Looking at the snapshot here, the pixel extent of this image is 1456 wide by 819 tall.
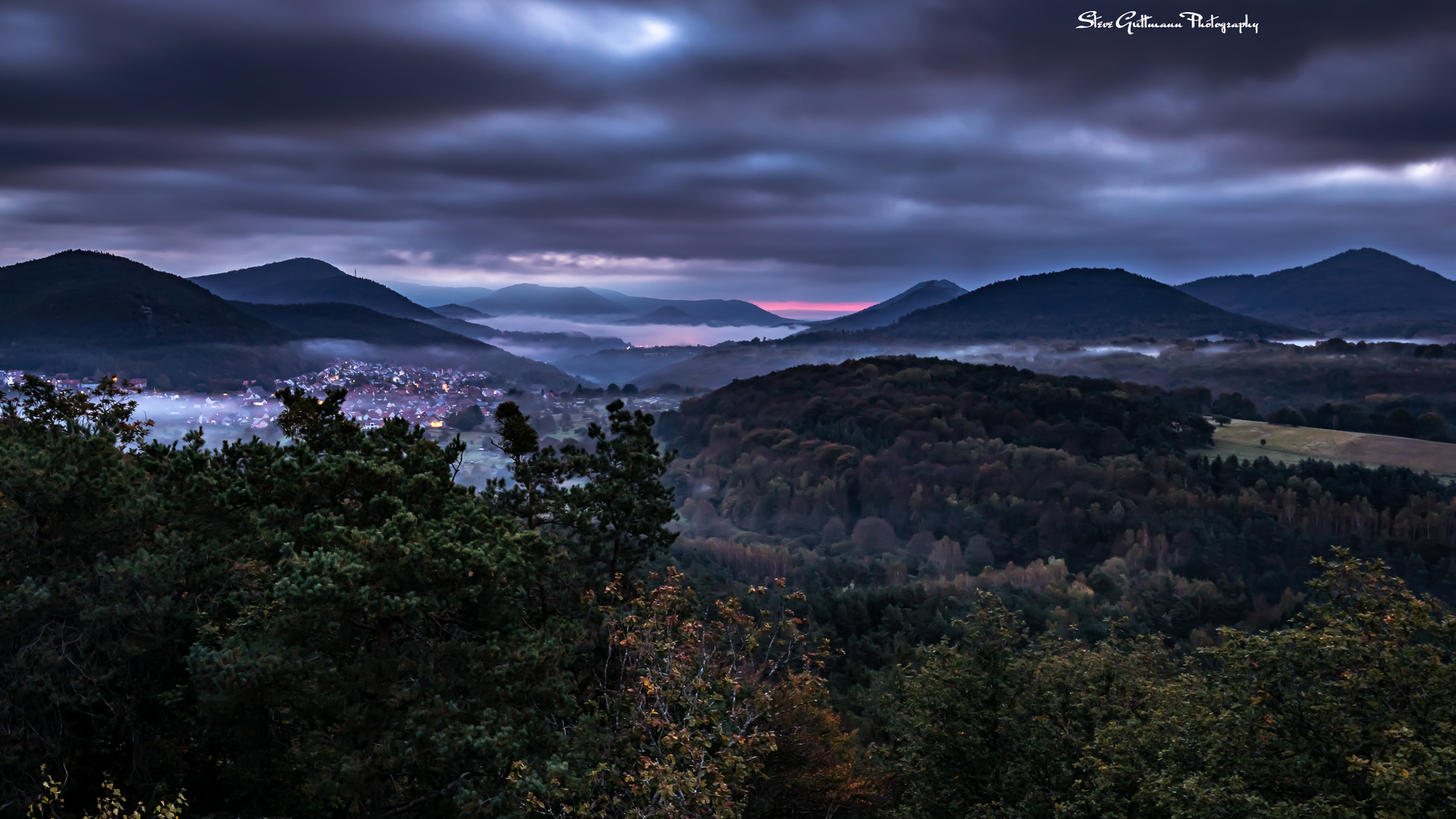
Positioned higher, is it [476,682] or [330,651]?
[330,651]

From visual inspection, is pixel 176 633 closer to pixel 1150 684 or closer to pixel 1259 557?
pixel 1150 684

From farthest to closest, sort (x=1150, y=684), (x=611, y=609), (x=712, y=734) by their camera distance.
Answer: (x=1150, y=684)
(x=611, y=609)
(x=712, y=734)

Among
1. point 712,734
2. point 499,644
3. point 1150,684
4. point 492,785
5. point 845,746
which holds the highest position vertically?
point 499,644

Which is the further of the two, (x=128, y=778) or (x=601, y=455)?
(x=601, y=455)

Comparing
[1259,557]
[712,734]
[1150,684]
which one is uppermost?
[712,734]

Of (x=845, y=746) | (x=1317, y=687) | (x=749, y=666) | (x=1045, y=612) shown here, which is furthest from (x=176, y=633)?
(x=1045, y=612)

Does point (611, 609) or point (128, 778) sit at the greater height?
point (611, 609)

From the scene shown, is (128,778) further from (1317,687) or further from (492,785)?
(1317,687)

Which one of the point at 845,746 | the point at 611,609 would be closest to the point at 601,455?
the point at 611,609

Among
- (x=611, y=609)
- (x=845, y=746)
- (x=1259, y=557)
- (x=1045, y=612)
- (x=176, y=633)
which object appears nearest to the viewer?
(x=176, y=633)
